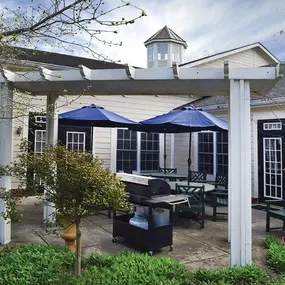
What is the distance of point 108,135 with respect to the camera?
10.3 meters

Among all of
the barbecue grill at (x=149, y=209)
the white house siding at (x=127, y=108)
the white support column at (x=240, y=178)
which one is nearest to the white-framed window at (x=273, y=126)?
the white house siding at (x=127, y=108)

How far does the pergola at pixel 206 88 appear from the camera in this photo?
399 cm

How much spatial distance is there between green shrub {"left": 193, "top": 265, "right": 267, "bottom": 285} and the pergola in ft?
1.21

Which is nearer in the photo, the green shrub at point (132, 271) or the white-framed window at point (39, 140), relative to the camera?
the green shrub at point (132, 271)

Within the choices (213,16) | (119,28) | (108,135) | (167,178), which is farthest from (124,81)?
(108,135)

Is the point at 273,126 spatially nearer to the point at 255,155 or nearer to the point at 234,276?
the point at 255,155

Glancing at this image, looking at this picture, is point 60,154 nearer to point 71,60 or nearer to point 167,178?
point 167,178

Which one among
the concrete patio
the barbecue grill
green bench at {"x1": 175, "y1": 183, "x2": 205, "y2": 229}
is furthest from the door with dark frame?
the barbecue grill

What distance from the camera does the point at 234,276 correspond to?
3.46m

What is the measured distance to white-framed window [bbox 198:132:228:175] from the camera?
9875mm

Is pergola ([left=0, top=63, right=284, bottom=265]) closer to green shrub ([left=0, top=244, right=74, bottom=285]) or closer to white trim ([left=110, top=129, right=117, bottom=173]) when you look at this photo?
green shrub ([left=0, top=244, right=74, bottom=285])

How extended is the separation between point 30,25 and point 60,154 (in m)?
1.44

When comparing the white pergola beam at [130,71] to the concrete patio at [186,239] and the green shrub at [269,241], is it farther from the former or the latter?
the green shrub at [269,241]

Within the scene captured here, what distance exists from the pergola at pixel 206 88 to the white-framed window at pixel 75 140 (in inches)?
170
